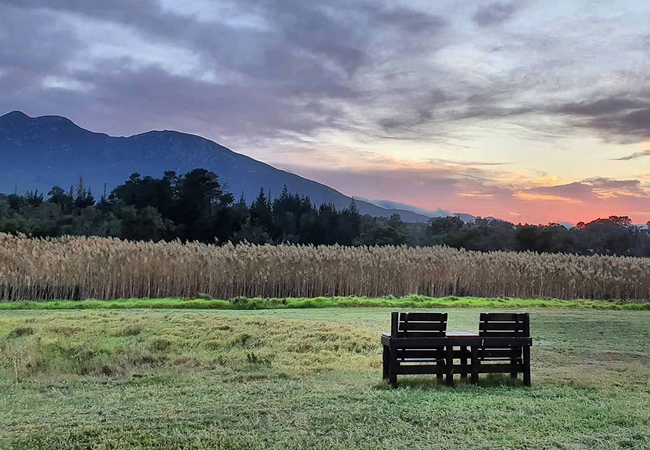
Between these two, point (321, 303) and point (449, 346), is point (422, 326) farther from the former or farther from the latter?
point (321, 303)

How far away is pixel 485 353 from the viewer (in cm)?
900

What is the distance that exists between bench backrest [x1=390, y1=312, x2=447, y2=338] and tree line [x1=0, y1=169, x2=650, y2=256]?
33.4 m

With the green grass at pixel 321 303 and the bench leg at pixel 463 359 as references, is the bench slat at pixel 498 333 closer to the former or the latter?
the bench leg at pixel 463 359

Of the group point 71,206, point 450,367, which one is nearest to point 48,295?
point 450,367

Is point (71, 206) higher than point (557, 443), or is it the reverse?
point (71, 206)

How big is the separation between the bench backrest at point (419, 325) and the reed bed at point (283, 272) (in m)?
13.6

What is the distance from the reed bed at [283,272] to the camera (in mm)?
19812

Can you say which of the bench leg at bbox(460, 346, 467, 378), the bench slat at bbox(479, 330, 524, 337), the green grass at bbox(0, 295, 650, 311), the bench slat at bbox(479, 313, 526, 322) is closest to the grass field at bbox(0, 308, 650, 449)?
the bench leg at bbox(460, 346, 467, 378)

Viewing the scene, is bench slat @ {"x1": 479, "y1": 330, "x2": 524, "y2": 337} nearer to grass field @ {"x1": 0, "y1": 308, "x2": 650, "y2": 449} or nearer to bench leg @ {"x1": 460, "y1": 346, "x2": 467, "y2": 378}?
bench leg @ {"x1": 460, "y1": 346, "x2": 467, "y2": 378}

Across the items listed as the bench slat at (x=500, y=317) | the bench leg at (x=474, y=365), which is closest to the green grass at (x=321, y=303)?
the bench slat at (x=500, y=317)

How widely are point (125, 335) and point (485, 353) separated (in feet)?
24.3

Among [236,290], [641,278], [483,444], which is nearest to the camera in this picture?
[483,444]

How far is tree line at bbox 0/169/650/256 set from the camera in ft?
143

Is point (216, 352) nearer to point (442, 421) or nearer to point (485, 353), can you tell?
point (485, 353)
